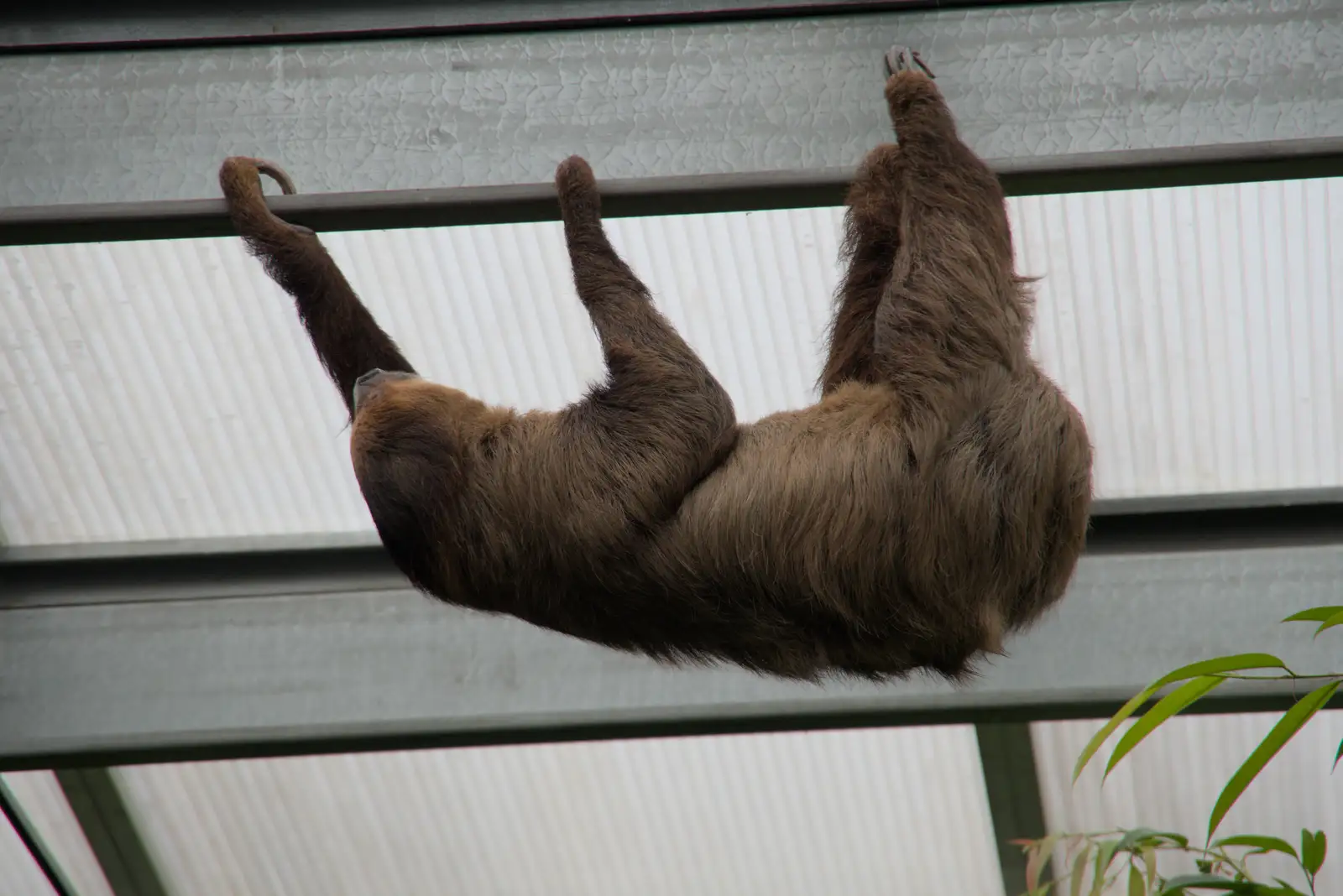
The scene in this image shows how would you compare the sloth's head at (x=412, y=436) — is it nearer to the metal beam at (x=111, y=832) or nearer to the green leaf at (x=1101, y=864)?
the green leaf at (x=1101, y=864)

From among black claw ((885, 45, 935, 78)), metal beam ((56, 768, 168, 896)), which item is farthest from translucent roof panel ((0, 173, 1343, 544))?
metal beam ((56, 768, 168, 896))

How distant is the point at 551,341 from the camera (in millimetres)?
5668

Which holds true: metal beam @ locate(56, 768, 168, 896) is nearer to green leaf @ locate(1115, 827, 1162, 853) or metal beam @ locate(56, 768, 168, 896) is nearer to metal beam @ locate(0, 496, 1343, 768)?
metal beam @ locate(0, 496, 1343, 768)

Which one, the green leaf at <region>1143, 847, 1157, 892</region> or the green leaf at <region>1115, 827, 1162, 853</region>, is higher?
the green leaf at <region>1115, 827, 1162, 853</region>

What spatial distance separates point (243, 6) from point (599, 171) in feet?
4.11

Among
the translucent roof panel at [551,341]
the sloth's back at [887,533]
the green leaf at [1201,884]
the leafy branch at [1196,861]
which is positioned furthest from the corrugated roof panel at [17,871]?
the green leaf at [1201,884]

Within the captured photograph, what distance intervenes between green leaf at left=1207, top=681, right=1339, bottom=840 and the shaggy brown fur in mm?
1417

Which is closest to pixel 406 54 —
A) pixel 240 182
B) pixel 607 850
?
pixel 240 182

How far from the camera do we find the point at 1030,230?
207 inches

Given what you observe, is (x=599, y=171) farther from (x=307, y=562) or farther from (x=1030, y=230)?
(x=307, y=562)

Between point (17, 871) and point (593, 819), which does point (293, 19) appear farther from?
point (17, 871)

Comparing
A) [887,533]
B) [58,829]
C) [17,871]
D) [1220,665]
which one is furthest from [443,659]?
[1220,665]

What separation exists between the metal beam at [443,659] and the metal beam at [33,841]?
1.31m

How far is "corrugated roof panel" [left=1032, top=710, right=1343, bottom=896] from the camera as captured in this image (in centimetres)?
649
